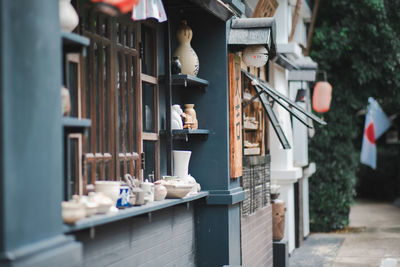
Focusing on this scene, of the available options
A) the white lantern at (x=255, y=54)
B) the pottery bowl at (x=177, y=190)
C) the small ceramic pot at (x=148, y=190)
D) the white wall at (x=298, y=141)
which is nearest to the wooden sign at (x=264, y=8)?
the white lantern at (x=255, y=54)

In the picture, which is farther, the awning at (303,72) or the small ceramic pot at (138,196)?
the awning at (303,72)

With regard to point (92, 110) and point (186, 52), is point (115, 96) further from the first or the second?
point (186, 52)

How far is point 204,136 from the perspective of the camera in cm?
688

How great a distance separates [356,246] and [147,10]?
9176mm

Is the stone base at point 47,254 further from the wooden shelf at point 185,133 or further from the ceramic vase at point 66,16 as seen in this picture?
the wooden shelf at point 185,133

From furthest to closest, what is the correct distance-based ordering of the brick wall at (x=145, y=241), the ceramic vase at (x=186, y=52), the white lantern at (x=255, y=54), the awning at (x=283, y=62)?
the awning at (x=283, y=62)
the white lantern at (x=255, y=54)
the ceramic vase at (x=186, y=52)
the brick wall at (x=145, y=241)

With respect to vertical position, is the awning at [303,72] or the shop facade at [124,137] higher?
the awning at [303,72]

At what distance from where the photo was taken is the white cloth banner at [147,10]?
16.7 ft

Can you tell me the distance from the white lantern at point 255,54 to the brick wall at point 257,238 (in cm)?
201

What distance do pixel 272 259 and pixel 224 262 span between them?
9.76 feet

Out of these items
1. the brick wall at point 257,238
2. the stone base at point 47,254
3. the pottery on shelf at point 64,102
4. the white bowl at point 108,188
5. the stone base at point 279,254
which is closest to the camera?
the stone base at point 47,254

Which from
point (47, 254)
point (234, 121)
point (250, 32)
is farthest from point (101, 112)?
point (250, 32)

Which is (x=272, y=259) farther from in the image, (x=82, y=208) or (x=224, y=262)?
(x=82, y=208)

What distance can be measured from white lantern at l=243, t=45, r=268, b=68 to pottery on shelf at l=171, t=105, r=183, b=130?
53.1 inches
